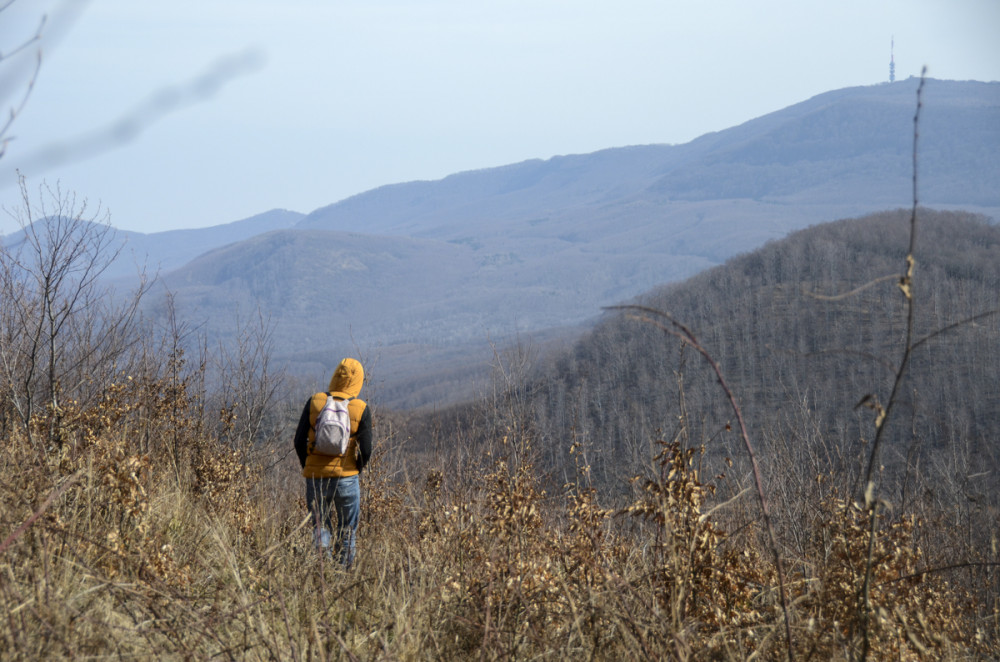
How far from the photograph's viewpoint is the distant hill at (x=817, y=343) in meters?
51.1

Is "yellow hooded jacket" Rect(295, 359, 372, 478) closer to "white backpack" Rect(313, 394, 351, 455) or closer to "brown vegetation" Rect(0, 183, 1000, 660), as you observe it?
"white backpack" Rect(313, 394, 351, 455)

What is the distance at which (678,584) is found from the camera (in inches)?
112

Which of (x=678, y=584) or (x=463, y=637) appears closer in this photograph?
(x=678, y=584)

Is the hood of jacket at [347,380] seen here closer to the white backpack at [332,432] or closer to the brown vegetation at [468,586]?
the white backpack at [332,432]

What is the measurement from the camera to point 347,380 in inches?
205

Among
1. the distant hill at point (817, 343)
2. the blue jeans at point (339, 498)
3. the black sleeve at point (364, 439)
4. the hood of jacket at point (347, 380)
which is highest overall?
the hood of jacket at point (347, 380)

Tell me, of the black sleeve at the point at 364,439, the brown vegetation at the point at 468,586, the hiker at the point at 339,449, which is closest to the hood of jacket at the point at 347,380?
the hiker at the point at 339,449

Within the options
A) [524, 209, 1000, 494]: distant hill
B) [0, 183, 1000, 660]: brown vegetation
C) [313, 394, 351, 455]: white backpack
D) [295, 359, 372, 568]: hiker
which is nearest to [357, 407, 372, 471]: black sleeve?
[295, 359, 372, 568]: hiker

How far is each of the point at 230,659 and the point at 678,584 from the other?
5.08 ft

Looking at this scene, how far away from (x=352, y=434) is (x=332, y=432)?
0.68 feet

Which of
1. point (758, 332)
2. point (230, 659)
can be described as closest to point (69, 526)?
point (230, 659)

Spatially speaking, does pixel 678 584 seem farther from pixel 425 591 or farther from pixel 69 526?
pixel 69 526

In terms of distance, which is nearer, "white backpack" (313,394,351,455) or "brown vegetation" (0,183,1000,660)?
"brown vegetation" (0,183,1000,660)

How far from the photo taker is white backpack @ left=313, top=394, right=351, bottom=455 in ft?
16.4
